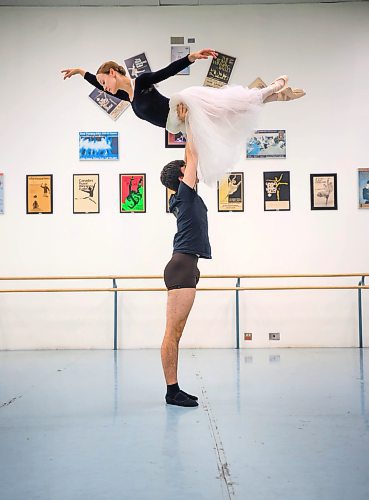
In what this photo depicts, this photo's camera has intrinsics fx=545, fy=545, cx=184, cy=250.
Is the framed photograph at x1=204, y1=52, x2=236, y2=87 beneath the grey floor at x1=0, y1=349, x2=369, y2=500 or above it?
above

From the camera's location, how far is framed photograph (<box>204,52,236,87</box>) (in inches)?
243

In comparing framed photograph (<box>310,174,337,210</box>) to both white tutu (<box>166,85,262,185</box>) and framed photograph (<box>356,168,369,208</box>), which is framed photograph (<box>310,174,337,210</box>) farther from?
white tutu (<box>166,85,262,185</box>)

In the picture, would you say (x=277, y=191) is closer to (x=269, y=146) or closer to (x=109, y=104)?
(x=269, y=146)

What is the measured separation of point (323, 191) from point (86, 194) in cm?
269

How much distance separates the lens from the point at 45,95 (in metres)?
6.21

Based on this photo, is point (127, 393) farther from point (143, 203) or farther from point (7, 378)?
point (143, 203)

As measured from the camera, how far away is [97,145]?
621cm

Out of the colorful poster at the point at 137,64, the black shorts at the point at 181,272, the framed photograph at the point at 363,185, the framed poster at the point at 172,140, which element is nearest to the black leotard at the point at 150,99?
the black shorts at the point at 181,272

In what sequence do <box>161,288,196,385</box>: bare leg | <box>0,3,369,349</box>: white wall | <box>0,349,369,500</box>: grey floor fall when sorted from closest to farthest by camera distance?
<box>0,349,369,500</box>: grey floor, <box>161,288,196,385</box>: bare leg, <box>0,3,369,349</box>: white wall

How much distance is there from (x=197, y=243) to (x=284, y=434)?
117 centimetres

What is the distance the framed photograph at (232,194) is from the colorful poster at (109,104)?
1.41 meters

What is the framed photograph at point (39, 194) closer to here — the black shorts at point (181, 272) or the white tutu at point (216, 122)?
the white tutu at point (216, 122)

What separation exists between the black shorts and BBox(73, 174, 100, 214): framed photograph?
3190 millimetres

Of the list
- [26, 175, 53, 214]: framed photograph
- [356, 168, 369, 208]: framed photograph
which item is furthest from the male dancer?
[356, 168, 369, 208]: framed photograph
